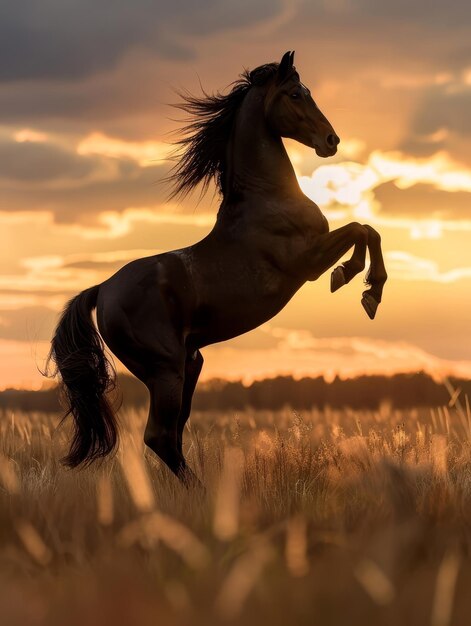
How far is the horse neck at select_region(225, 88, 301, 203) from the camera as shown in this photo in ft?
25.0

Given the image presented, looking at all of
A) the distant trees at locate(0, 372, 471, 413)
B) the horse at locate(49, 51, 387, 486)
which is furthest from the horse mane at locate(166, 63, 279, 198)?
the distant trees at locate(0, 372, 471, 413)

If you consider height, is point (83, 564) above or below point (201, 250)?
below

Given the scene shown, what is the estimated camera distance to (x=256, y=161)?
7.66 meters

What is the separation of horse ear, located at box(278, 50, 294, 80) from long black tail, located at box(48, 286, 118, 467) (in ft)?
7.56

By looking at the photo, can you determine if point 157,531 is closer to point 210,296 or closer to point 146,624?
point 146,624

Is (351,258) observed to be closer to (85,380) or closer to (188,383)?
(188,383)

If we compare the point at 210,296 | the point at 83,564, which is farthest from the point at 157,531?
the point at 210,296

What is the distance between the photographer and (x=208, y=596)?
389 centimetres

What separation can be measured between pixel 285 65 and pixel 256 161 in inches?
29.7

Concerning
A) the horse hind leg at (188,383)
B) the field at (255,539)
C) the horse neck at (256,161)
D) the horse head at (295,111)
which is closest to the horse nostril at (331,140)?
the horse head at (295,111)

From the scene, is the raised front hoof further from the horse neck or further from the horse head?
the horse head

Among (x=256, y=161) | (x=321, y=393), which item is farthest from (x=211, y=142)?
(x=321, y=393)

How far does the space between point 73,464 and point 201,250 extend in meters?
1.97

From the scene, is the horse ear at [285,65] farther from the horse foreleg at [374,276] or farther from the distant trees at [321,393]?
the distant trees at [321,393]
